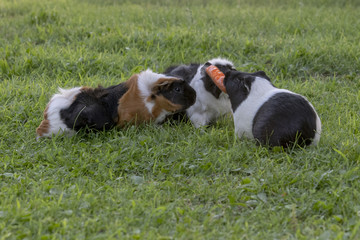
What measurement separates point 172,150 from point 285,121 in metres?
0.99

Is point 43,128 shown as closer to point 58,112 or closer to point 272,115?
point 58,112

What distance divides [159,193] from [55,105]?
1.62 meters

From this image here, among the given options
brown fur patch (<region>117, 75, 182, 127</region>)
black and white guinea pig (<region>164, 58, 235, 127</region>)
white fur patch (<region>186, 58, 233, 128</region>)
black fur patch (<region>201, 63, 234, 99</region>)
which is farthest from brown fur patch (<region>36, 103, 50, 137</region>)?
black fur patch (<region>201, 63, 234, 99</region>)

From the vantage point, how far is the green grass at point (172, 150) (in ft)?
10.5

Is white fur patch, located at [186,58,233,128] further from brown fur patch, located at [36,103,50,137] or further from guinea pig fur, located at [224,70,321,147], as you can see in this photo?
brown fur patch, located at [36,103,50,137]

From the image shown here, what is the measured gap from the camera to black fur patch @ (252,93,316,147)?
3.94 meters

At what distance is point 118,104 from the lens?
468 centimetres

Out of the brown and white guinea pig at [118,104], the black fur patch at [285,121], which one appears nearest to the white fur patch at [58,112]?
the brown and white guinea pig at [118,104]

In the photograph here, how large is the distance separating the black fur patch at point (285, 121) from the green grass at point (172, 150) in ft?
0.40

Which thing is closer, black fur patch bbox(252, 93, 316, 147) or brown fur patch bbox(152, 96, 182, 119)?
black fur patch bbox(252, 93, 316, 147)

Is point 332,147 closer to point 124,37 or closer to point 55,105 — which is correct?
point 55,105

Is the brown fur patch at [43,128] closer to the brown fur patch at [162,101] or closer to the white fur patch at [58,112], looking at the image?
the white fur patch at [58,112]

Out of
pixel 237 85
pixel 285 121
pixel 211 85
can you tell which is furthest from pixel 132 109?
pixel 285 121

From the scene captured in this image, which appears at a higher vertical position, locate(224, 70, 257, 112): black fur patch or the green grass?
locate(224, 70, 257, 112): black fur patch
